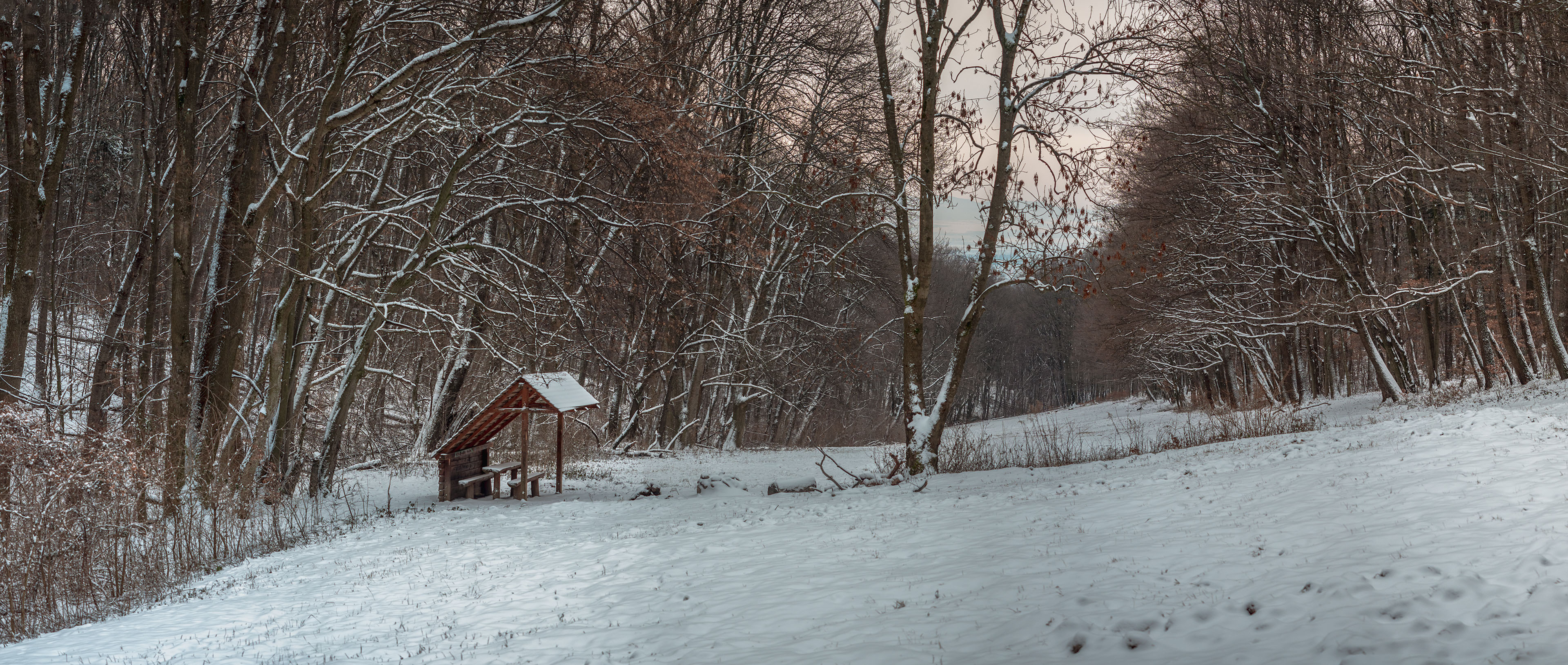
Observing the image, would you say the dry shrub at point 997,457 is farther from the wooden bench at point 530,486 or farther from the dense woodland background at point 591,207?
the wooden bench at point 530,486

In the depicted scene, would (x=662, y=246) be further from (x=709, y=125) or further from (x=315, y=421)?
(x=315, y=421)

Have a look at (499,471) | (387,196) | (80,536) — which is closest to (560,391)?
(499,471)

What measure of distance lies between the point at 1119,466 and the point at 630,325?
757 centimetres

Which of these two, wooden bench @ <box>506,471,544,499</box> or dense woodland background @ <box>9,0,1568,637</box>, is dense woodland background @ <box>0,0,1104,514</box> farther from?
wooden bench @ <box>506,471,544,499</box>

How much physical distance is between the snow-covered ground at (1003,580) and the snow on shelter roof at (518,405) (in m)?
2.30

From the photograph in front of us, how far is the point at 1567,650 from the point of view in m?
3.86

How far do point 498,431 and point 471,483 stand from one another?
35.3 inches

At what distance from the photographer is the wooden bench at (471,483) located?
12539 mm

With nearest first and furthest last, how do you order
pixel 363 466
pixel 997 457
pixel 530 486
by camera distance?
pixel 530 486
pixel 997 457
pixel 363 466

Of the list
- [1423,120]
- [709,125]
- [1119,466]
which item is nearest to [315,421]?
[709,125]

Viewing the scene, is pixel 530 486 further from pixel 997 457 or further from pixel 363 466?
pixel 997 457

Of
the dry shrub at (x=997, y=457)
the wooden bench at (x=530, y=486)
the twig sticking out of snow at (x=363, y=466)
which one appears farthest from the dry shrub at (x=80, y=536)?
the dry shrub at (x=997, y=457)

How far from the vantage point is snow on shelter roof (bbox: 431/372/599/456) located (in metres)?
12.3

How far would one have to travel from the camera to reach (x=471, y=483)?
41.8 ft
